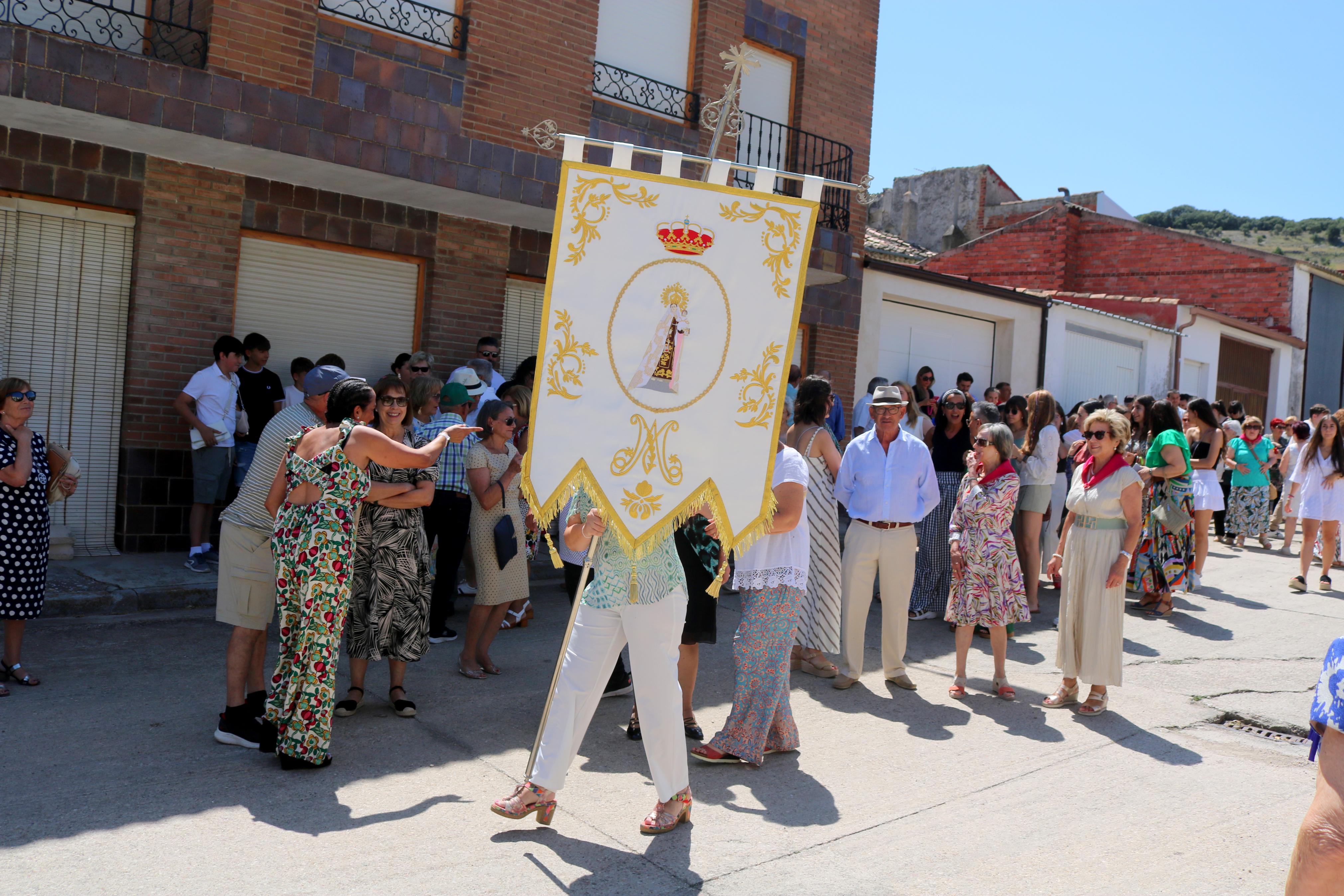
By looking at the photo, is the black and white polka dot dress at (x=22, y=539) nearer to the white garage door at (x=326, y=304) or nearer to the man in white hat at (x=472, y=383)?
the man in white hat at (x=472, y=383)

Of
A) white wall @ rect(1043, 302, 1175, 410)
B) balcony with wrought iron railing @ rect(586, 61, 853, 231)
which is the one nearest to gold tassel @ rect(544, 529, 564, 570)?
balcony with wrought iron railing @ rect(586, 61, 853, 231)

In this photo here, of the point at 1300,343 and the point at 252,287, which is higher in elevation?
the point at 1300,343

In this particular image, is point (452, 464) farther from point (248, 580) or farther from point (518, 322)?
point (518, 322)

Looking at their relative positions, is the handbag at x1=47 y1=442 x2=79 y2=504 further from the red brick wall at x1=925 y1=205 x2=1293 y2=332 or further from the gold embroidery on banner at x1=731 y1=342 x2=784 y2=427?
the red brick wall at x1=925 y1=205 x2=1293 y2=332

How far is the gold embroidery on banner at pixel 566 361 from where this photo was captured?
161 inches

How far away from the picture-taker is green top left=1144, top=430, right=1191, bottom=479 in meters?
8.29

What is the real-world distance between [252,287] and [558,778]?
7147 mm

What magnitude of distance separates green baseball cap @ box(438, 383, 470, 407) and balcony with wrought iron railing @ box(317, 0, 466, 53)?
4.29m

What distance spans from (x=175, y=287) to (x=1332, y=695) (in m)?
9.00

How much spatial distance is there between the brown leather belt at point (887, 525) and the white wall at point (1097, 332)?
39.9 feet

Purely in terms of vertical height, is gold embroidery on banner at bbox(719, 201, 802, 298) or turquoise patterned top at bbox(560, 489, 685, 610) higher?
gold embroidery on banner at bbox(719, 201, 802, 298)

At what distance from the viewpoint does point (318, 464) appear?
4.60 m

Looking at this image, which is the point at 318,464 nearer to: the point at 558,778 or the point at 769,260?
the point at 558,778

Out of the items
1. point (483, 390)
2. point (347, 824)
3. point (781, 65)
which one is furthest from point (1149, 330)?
point (347, 824)
